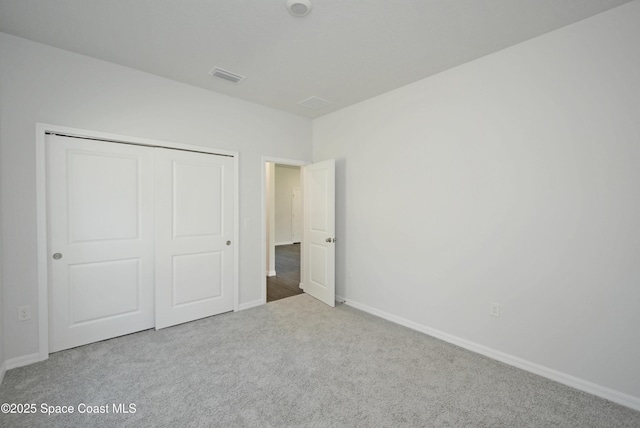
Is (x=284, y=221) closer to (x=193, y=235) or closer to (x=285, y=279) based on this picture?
(x=285, y=279)

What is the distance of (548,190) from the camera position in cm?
223

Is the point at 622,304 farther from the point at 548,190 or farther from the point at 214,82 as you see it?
the point at 214,82

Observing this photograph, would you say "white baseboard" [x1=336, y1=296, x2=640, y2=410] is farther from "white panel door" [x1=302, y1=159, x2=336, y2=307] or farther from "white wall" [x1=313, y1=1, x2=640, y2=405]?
"white panel door" [x1=302, y1=159, x2=336, y2=307]

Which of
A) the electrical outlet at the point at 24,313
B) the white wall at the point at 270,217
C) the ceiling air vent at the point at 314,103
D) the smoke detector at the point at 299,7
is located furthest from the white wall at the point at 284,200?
the smoke detector at the point at 299,7

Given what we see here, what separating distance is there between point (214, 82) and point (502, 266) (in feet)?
11.6

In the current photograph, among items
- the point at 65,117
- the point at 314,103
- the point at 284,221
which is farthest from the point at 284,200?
the point at 65,117

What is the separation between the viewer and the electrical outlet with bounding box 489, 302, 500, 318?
2.51 metres

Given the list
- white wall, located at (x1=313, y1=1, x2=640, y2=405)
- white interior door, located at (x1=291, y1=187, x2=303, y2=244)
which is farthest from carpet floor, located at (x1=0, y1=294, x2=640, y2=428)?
white interior door, located at (x1=291, y1=187, x2=303, y2=244)

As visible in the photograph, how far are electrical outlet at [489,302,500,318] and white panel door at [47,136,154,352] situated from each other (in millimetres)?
3498

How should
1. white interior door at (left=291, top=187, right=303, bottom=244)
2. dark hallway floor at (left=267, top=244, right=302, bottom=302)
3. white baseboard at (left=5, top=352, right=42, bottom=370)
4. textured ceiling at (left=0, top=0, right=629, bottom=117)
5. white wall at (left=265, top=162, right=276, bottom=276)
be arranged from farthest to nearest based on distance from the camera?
white interior door at (left=291, top=187, right=303, bottom=244)
white wall at (left=265, top=162, right=276, bottom=276)
dark hallway floor at (left=267, top=244, right=302, bottom=302)
white baseboard at (left=5, top=352, right=42, bottom=370)
textured ceiling at (left=0, top=0, right=629, bottom=117)

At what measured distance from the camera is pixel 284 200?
31.6 ft

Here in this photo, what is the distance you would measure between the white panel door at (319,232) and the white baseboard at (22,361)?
2.97 metres

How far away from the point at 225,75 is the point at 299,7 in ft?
4.40

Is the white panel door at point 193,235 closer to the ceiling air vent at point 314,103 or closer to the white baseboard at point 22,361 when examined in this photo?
the white baseboard at point 22,361
